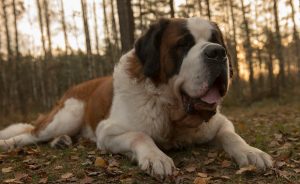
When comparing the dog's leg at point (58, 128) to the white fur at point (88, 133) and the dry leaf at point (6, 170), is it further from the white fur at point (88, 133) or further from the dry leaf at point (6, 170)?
the dry leaf at point (6, 170)

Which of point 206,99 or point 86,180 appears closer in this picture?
point 86,180

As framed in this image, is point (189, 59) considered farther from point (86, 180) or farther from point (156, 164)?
point (86, 180)

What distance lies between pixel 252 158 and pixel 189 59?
0.88 metres

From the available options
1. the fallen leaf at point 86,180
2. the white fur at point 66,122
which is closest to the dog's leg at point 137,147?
the fallen leaf at point 86,180

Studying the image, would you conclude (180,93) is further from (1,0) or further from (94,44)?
(94,44)

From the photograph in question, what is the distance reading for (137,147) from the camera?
3.37m

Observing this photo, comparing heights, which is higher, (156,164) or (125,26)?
(125,26)

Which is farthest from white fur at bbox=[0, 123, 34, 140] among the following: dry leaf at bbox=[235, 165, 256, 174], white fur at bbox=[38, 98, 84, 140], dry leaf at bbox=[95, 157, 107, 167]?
dry leaf at bbox=[235, 165, 256, 174]

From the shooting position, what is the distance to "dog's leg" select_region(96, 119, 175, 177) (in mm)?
3031

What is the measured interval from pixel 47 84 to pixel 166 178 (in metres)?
20.7

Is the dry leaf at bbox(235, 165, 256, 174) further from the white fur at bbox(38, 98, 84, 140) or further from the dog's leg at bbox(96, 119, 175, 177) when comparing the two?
the white fur at bbox(38, 98, 84, 140)

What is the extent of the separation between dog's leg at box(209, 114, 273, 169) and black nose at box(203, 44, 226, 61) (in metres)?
0.74

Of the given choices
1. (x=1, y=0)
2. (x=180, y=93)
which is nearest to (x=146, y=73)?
(x=180, y=93)

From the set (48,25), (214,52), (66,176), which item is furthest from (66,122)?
(48,25)
